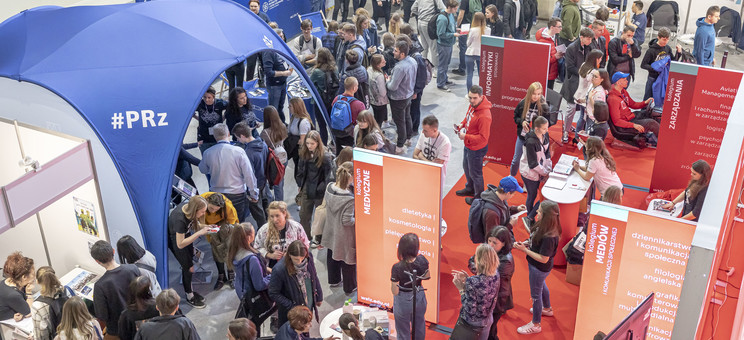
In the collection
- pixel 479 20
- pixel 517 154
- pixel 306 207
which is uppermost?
pixel 479 20

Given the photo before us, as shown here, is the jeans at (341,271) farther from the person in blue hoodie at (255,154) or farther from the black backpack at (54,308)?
the black backpack at (54,308)

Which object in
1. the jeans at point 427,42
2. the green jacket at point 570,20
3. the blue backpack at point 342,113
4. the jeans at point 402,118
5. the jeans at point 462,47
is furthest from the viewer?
the jeans at point 462,47

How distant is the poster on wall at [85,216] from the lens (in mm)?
6512

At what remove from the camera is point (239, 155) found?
6.98m

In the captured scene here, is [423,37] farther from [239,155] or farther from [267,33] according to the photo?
[239,155]

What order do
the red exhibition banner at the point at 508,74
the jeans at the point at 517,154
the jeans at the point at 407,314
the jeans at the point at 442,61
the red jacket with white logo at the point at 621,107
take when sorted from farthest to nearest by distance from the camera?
the jeans at the point at 442,61 < the red jacket with white logo at the point at 621,107 < the red exhibition banner at the point at 508,74 < the jeans at the point at 517,154 < the jeans at the point at 407,314

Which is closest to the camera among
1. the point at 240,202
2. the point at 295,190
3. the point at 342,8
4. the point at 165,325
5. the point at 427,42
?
the point at 165,325

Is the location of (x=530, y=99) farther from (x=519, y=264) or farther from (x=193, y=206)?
(x=193, y=206)

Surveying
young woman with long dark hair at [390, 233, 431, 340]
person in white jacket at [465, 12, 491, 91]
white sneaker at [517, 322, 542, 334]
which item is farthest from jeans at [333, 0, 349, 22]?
young woman with long dark hair at [390, 233, 431, 340]

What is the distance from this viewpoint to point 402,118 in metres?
9.40

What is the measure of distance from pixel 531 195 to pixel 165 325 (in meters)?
4.19

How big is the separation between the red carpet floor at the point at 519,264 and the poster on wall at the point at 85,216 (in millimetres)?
3103

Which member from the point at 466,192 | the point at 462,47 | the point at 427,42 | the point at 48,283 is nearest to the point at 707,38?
the point at 462,47

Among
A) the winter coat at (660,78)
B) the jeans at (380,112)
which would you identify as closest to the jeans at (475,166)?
the jeans at (380,112)
